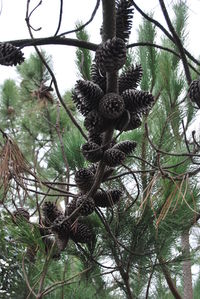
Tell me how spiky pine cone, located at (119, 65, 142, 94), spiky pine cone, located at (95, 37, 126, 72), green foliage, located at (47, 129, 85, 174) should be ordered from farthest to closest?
green foliage, located at (47, 129, 85, 174)
spiky pine cone, located at (119, 65, 142, 94)
spiky pine cone, located at (95, 37, 126, 72)

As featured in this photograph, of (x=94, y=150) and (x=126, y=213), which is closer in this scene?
(x=94, y=150)

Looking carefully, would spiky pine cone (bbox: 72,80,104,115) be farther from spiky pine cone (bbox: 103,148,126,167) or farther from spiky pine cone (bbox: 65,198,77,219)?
spiky pine cone (bbox: 65,198,77,219)

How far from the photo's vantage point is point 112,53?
1.38ft

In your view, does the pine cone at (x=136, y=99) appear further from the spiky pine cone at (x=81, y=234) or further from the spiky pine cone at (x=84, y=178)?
the spiky pine cone at (x=81, y=234)

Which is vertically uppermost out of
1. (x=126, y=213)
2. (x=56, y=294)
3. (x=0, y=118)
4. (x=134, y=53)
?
(x=0, y=118)

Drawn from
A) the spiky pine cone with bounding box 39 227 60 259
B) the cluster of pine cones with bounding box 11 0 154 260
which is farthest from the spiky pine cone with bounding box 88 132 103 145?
the spiky pine cone with bounding box 39 227 60 259

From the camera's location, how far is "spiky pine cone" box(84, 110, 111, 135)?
1.65 ft

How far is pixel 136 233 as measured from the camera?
83 cm

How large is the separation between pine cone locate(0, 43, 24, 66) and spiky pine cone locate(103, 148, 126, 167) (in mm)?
150

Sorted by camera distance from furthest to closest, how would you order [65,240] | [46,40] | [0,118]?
[0,118] < [65,240] < [46,40]

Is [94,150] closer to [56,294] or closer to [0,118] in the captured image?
[56,294]

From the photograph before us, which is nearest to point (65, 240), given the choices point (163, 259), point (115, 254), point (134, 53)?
point (115, 254)

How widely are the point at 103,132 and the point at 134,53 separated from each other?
1.90 feet

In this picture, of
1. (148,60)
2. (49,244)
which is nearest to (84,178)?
(49,244)
